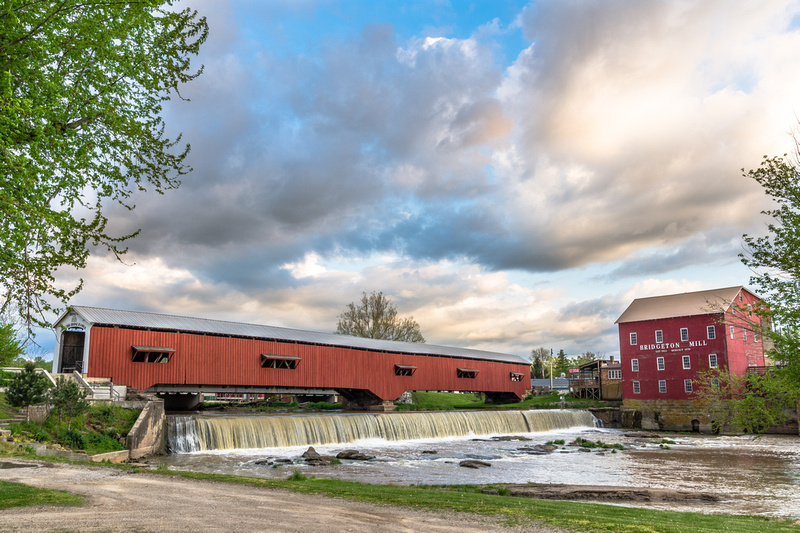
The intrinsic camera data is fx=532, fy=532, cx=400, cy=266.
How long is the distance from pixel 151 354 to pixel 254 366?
20.0ft

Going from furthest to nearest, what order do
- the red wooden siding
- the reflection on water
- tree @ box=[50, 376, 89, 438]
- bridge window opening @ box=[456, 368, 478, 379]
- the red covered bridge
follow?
bridge window opening @ box=[456, 368, 478, 379] < the red covered bridge < the red wooden siding < tree @ box=[50, 376, 89, 438] < the reflection on water

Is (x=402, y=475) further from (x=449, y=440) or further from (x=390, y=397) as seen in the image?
(x=390, y=397)

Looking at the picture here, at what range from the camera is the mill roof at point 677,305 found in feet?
133

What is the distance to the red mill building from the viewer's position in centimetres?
3922

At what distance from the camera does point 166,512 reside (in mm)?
7453

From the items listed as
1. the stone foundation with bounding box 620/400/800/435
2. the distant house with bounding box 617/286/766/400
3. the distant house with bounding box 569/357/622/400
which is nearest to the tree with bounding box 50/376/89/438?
the distant house with bounding box 617/286/766/400

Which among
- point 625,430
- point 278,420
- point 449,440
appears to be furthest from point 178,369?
point 625,430

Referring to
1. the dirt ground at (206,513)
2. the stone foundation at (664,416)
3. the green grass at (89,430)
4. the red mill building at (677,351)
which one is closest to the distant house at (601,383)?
the red mill building at (677,351)

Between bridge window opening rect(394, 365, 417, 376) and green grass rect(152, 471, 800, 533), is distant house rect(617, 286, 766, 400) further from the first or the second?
green grass rect(152, 471, 800, 533)

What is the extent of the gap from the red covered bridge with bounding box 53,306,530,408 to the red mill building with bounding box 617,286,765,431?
13.1 m

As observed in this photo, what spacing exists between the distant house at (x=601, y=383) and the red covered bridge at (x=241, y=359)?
12.9 m

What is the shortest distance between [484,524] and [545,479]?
33.9ft

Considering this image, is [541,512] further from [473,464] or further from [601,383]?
[601,383]

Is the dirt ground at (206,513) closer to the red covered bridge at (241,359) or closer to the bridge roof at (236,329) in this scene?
the bridge roof at (236,329)
